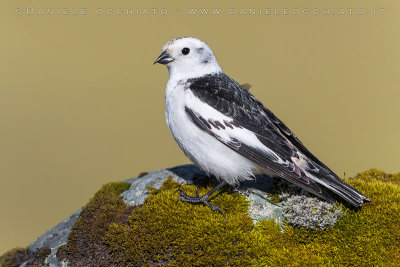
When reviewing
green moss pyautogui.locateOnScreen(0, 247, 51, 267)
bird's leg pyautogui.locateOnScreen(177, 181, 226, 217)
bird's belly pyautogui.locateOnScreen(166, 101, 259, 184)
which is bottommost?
green moss pyautogui.locateOnScreen(0, 247, 51, 267)

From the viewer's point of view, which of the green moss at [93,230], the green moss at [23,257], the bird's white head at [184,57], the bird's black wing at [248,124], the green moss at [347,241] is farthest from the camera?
the bird's white head at [184,57]

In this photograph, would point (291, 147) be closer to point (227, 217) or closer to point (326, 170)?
point (326, 170)

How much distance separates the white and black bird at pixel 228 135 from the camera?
7.08 m

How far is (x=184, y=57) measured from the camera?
8016 millimetres

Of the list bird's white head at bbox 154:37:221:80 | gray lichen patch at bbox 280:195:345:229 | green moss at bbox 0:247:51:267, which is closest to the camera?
gray lichen patch at bbox 280:195:345:229

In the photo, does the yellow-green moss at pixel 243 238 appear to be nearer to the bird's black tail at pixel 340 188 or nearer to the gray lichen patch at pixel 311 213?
the gray lichen patch at pixel 311 213

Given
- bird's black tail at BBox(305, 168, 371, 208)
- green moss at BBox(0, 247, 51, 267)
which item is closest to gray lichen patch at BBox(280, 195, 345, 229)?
bird's black tail at BBox(305, 168, 371, 208)

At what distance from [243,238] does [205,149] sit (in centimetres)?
148

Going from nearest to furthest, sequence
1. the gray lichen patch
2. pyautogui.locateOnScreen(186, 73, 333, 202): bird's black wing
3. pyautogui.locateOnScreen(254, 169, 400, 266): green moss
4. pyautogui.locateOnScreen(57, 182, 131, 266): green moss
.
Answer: pyautogui.locateOnScreen(254, 169, 400, 266): green moss < the gray lichen patch < pyautogui.locateOnScreen(186, 73, 333, 202): bird's black wing < pyautogui.locateOnScreen(57, 182, 131, 266): green moss

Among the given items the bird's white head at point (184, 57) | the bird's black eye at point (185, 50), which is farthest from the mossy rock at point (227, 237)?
the bird's black eye at point (185, 50)

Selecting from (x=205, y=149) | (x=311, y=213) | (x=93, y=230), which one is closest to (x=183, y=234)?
(x=205, y=149)

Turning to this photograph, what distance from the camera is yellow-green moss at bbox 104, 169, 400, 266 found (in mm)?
6664

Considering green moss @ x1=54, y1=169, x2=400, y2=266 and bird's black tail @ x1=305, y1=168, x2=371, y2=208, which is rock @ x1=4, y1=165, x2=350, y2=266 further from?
bird's black tail @ x1=305, y1=168, x2=371, y2=208

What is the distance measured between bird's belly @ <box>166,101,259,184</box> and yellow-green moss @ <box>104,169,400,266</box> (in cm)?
47
